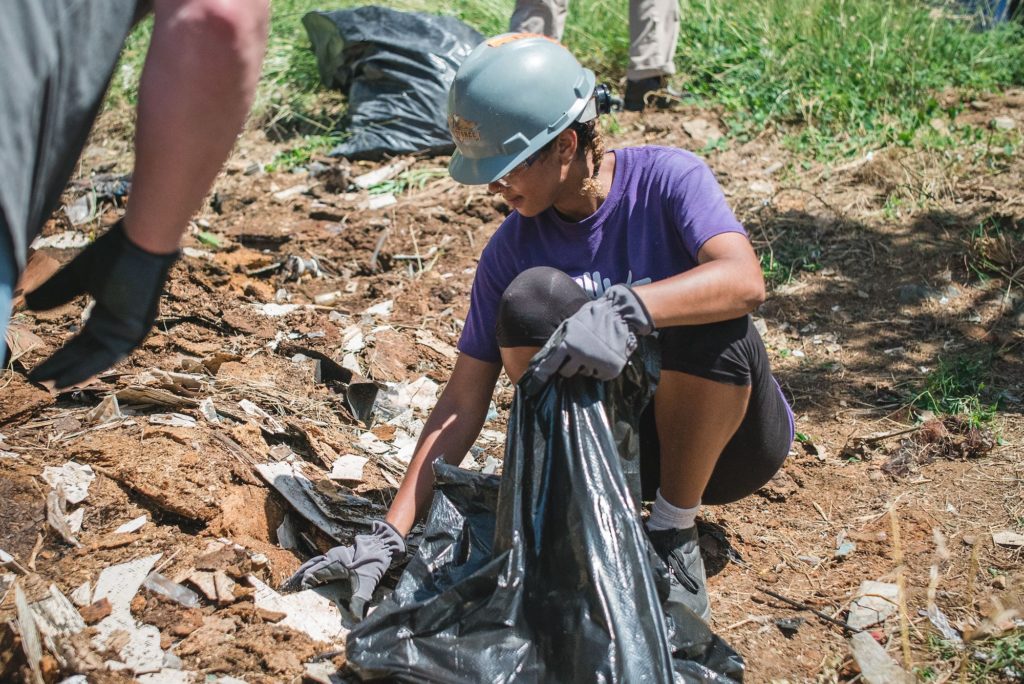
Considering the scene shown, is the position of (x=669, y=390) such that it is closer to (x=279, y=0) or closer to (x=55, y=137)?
(x=55, y=137)

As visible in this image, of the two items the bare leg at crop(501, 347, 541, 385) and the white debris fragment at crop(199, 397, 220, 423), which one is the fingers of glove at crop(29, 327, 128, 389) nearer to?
the bare leg at crop(501, 347, 541, 385)

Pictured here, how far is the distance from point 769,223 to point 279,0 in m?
4.52

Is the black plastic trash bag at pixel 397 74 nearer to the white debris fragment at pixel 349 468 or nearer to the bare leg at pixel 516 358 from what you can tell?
the white debris fragment at pixel 349 468

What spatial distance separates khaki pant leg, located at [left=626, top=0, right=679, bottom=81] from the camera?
5289 mm

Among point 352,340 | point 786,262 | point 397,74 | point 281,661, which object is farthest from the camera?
point 397,74

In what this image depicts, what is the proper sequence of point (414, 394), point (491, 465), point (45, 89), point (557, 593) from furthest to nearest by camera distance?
1. point (414, 394)
2. point (491, 465)
3. point (557, 593)
4. point (45, 89)

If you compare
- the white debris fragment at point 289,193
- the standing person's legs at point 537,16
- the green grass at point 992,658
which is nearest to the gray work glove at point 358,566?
the green grass at point 992,658

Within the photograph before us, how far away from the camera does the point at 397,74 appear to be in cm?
543

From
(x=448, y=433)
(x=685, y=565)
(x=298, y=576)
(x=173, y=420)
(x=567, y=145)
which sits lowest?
(x=685, y=565)

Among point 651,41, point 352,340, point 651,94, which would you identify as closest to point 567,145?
point 352,340

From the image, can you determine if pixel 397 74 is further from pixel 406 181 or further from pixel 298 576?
pixel 298 576

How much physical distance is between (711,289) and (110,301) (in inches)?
48.3

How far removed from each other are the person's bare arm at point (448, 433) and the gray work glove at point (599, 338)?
45 centimetres

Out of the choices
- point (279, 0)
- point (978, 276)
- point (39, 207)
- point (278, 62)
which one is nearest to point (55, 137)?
point (39, 207)
